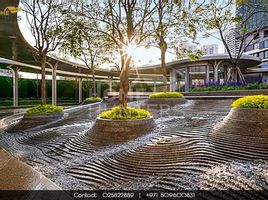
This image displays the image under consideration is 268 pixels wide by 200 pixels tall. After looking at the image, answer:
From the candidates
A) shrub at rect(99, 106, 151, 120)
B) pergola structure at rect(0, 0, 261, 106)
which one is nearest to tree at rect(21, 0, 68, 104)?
pergola structure at rect(0, 0, 261, 106)

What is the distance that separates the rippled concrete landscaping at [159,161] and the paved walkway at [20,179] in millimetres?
339

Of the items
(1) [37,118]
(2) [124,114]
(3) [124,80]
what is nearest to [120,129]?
(2) [124,114]

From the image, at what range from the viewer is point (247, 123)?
18.1ft

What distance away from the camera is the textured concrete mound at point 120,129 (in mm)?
7027

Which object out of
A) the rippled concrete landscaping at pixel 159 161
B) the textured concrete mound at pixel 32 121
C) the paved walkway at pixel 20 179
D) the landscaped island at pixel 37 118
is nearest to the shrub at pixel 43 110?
the landscaped island at pixel 37 118

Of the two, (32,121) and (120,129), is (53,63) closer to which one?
(32,121)

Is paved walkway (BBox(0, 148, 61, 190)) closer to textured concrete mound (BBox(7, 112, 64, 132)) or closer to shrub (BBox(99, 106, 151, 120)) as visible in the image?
shrub (BBox(99, 106, 151, 120))

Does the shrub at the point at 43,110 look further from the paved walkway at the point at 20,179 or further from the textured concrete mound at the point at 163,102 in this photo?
the paved walkway at the point at 20,179

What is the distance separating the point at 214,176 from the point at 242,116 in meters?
2.36

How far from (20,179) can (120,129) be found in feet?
11.3

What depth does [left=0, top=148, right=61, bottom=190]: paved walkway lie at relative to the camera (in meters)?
3.73

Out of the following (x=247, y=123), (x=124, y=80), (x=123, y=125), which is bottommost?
(x=123, y=125)

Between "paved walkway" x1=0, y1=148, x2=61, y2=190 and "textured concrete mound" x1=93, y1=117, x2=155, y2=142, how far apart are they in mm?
2599

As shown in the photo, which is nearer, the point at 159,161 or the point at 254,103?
the point at 159,161
